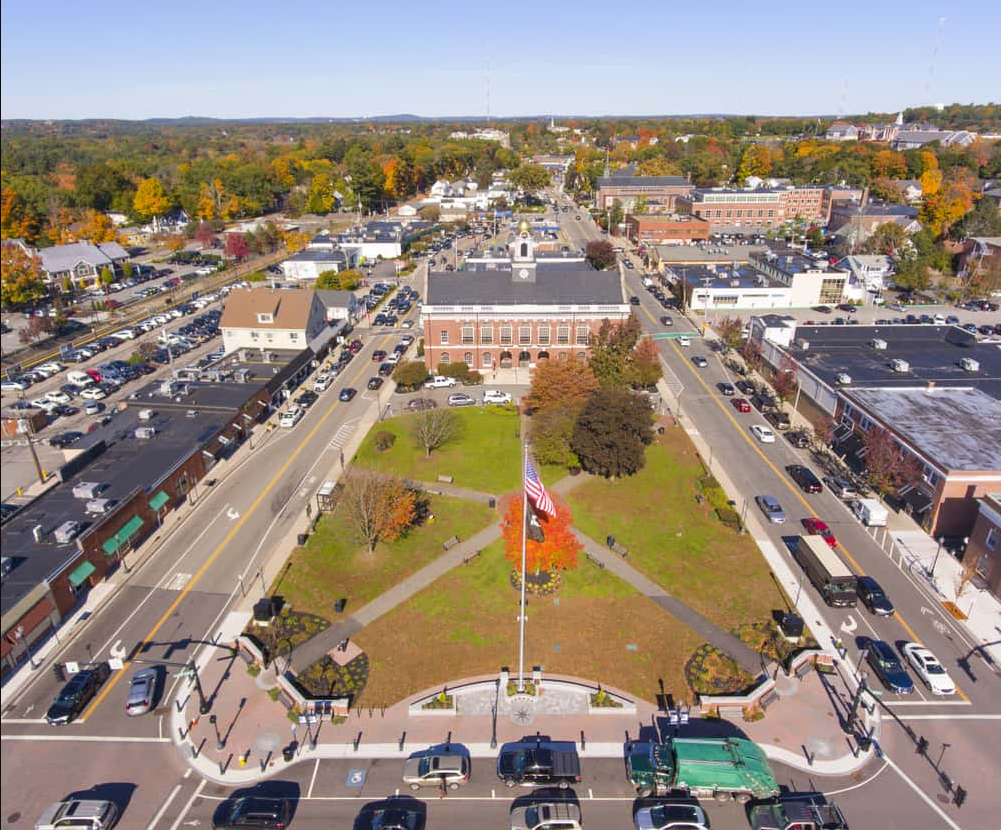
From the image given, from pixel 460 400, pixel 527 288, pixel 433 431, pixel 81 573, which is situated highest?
pixel 527 288

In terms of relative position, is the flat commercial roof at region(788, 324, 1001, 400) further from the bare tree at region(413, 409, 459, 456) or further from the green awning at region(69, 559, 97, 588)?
the green awning at region(69, 559, 97, 588)

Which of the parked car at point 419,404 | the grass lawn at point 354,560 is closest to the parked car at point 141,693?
the grass lawn at point 354,560

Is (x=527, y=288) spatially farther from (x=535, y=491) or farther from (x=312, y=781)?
(x=312, y=781)

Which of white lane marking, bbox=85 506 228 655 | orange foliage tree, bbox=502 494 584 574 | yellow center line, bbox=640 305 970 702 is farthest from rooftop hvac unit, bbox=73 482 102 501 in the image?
yellow center line, bbox=640 305 970 702

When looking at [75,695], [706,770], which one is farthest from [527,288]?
[75,695]

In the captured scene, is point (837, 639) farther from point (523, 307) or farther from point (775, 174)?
point (775, 174)

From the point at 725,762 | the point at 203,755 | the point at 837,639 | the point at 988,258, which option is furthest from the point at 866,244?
the point at 203,755
